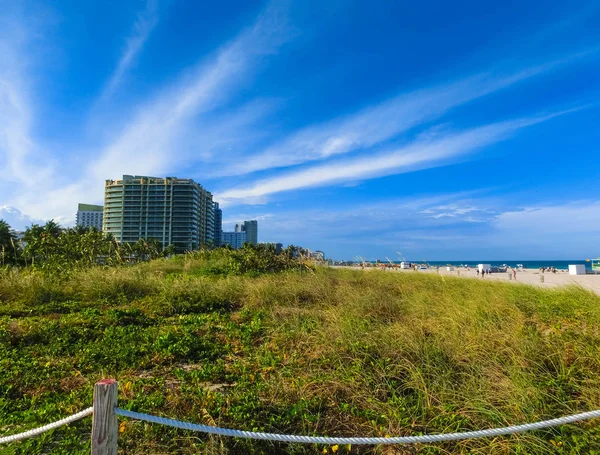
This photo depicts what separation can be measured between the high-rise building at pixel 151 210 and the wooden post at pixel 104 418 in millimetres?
92887

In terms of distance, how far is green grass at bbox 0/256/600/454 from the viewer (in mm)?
2781

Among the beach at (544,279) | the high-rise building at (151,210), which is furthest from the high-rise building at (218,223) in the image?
the beach at (544,279)

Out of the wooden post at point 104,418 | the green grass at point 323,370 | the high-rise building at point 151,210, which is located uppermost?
the high-rise building at point 151,210

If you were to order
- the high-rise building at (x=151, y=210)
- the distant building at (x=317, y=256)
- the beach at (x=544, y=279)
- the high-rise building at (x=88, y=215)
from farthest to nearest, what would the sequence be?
the high-rise building at (x=88, y=215)
the high-rise building at (x=151, y=210)
the distant building at (x=317, y=256)
the beach at (x=544, y=279)

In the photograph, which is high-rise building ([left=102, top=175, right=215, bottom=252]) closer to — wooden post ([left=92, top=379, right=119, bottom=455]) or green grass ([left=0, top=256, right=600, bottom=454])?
green grass ([left=0, top=256, right=600, bottom=454])

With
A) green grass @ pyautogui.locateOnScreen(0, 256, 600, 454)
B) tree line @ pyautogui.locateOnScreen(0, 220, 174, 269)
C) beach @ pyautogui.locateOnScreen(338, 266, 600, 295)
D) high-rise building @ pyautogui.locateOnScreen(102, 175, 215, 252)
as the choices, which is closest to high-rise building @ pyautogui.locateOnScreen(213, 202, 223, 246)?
high-rise building @ pyautogui.locateOnScreen(102, 175, 215, 252)

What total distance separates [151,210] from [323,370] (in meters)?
96.9

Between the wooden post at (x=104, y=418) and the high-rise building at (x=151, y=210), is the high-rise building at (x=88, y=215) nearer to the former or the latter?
the high-rise building at (x=151, y=210)

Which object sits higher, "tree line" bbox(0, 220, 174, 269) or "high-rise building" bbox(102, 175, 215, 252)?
"high-rise building" bbox(102, 175, 215, 252)

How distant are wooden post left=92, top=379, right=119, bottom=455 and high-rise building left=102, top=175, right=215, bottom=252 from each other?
92.9m

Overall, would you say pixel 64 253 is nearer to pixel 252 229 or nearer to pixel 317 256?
pixel 317 256

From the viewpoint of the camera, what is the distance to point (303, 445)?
2.74 meters

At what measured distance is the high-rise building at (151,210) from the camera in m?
91.9

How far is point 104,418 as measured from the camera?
1833 millimetres
